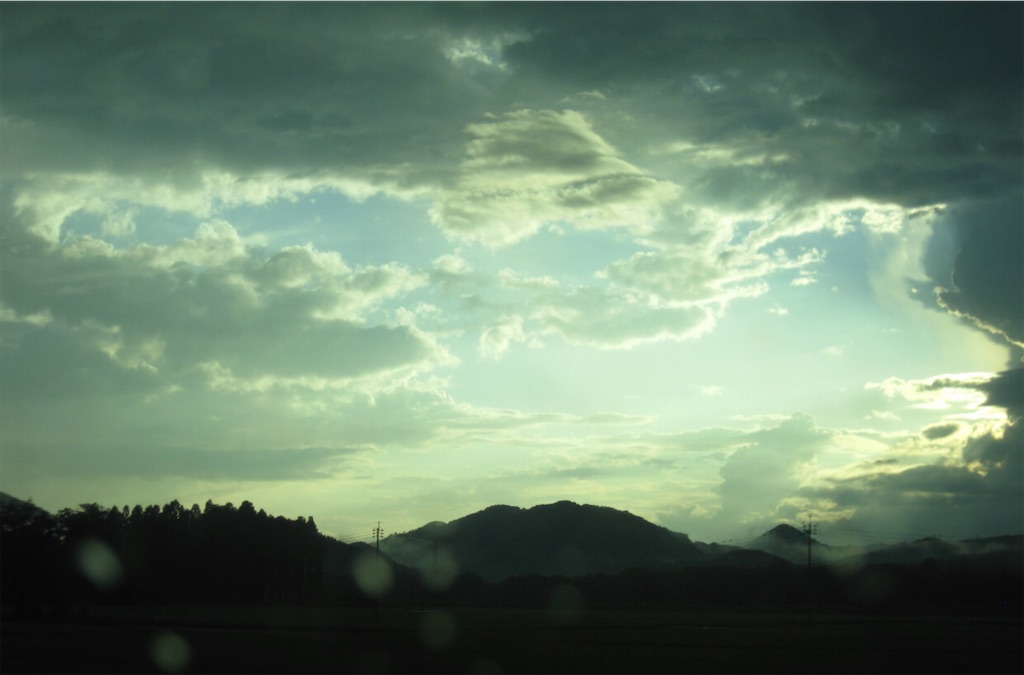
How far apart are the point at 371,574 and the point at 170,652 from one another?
442 feet

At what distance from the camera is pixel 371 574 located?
174750 millimetres

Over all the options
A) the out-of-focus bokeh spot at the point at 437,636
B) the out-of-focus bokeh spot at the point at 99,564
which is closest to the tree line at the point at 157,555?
the out-of-focus bokeh spot at the point at 99,564

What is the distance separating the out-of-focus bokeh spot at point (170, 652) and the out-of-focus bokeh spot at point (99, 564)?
5206 centimetres

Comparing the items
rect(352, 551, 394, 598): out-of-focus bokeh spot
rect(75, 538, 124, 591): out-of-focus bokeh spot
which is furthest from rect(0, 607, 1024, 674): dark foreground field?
rect(352, 551, 394, 598): out-of-focus bokeh spot

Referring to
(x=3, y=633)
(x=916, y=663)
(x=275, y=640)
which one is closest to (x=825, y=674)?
(x=916, y=663)

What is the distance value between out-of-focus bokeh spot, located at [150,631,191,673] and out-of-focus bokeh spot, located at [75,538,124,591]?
52.1m

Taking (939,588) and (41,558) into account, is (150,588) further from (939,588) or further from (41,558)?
(939,588)

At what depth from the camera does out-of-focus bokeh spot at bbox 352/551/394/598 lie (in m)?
167

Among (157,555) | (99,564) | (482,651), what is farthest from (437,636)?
(157,555)

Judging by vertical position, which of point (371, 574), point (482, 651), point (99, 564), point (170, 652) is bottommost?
point (371, 574)

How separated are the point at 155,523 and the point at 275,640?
107 metres

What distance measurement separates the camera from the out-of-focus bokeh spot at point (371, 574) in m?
167

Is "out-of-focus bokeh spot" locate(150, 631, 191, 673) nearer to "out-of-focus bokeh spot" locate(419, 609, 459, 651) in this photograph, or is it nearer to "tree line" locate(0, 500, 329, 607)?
"out-of-focus bokeh spot" locate(419, 609, 459, 651)

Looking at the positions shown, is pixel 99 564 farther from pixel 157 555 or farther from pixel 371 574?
pixel 371 574
